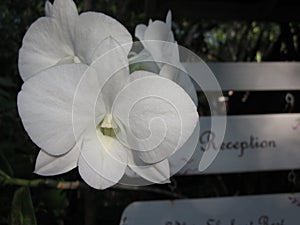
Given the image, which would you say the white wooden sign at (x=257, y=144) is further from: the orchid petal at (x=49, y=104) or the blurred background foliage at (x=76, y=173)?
the orchid petal at (x=49, y=104)

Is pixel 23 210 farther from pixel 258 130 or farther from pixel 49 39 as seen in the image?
pixel 258 130

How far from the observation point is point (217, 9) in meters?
1.06

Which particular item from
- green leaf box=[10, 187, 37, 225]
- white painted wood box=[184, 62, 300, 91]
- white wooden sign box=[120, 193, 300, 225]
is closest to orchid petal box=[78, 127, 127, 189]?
green leaf box=[10, 187, 37, 225]

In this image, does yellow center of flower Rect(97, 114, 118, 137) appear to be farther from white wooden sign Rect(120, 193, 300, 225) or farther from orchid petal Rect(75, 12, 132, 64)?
white wooden sign Rect(120, 193, 300, 225)

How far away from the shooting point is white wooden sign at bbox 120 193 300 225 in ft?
2.57

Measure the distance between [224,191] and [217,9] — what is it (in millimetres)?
432

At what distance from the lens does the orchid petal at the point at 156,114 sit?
27cm

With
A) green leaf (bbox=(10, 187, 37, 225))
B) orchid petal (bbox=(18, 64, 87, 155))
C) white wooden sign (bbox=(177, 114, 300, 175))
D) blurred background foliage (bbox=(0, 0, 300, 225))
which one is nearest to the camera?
orchid petal (bbox=(18, 64, 87, 155))

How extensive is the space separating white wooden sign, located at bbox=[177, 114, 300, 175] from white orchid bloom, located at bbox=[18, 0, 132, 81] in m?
0.52

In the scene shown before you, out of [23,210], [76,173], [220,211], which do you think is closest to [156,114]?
[23,210]

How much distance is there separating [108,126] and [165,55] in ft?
0.22

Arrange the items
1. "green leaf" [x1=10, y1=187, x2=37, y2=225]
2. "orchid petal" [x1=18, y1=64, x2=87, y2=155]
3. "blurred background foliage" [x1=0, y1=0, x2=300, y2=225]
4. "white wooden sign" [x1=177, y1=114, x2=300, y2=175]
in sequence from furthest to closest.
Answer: "white wooden sign" [x1=177, y1=114, x2=300, y2=175] → "blurred background foliage" [x1=0, y1=0, x2=300, y2=225] → "green leaf" [x1=10, y1=187, x2=37, y2=225] → "orchid petal" [x1=18, y1=64, x2=87, y2=155]

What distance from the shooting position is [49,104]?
0.90 feet

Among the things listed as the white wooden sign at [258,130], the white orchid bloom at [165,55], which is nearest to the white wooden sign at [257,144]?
the white wooden sign at [258,130]
